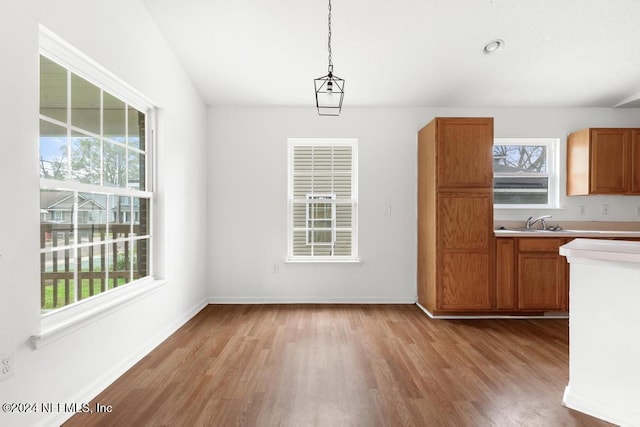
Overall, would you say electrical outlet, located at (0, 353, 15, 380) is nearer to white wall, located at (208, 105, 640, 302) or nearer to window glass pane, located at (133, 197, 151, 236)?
window glass pane, located at (133, 197, 151, 236)

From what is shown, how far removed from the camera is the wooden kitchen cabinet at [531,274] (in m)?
3.55

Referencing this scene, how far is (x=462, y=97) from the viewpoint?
400 centimetres

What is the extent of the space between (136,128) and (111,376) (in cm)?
190

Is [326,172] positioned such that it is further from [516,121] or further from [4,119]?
[4,119]

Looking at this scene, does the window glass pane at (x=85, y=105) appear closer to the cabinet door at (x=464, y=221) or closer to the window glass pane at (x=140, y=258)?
the window glass pane at (x=140, y=258)

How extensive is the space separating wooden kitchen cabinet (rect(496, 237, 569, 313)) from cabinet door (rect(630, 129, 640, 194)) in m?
1.21

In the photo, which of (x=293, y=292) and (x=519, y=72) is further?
(x=293, y=292)

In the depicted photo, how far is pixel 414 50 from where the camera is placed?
3264mm

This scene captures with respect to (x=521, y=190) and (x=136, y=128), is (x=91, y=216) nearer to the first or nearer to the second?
(x=136, y=128)

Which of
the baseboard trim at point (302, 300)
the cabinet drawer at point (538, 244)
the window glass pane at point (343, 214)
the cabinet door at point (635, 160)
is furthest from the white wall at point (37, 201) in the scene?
the cabinet door at point (635, 160)

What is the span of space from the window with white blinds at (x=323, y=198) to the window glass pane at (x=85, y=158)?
7.62 feet

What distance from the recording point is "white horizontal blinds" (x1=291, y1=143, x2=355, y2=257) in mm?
4293

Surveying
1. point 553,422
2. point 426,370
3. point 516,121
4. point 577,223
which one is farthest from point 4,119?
point 577,223

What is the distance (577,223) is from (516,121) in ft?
4.84
